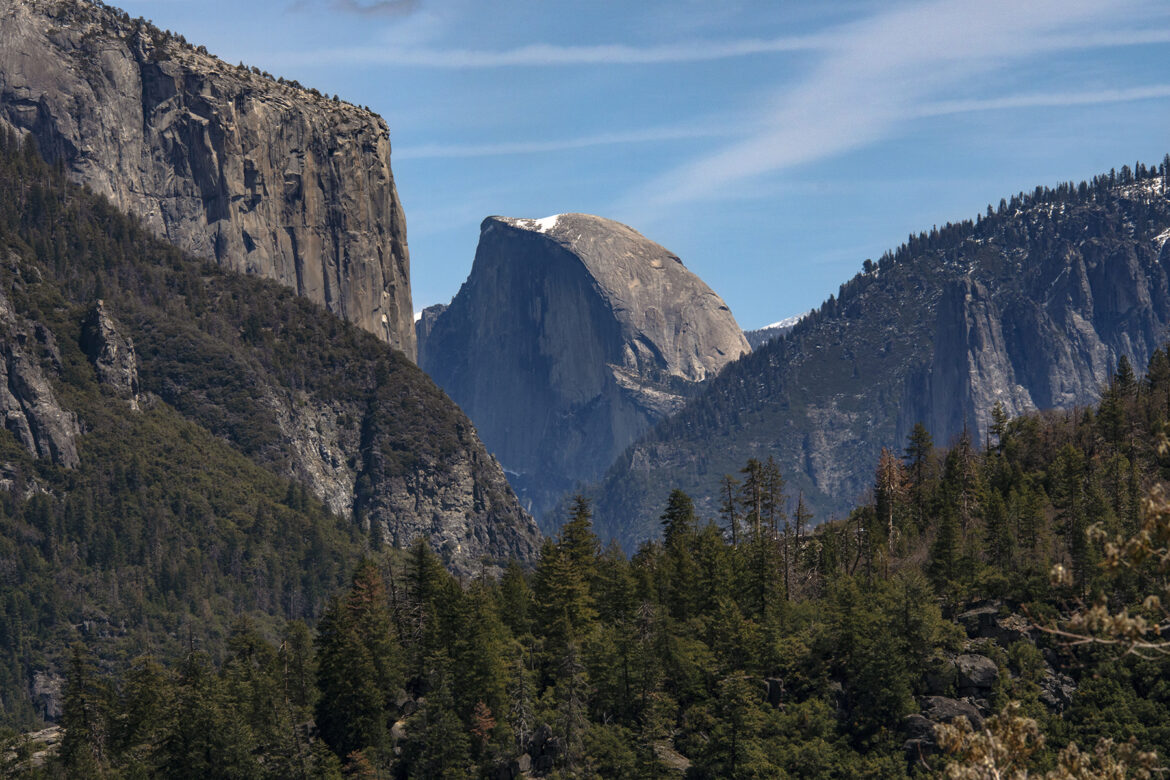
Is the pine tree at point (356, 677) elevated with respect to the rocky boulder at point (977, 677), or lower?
elevated

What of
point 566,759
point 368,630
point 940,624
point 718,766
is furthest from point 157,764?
point 940,624

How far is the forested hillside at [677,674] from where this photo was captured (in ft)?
363

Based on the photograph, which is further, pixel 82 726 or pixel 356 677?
pixel 356 677

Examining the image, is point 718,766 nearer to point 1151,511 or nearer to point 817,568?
point 817,568

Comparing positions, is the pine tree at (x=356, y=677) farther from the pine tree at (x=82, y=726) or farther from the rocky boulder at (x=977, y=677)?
the rocky boulder at (x=977, y=677)

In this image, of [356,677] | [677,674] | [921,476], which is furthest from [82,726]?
[921,476]

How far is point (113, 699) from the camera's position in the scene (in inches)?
5022

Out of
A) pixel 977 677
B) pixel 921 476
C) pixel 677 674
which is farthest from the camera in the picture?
pixel 921 476

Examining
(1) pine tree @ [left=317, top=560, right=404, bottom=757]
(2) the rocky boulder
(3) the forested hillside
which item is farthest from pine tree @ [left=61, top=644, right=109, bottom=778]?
(2) the rocky boulder

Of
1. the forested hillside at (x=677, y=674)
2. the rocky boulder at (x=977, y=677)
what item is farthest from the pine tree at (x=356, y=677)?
the rocky boulder at (x=977, y=677)

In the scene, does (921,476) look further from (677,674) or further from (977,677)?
(677,674)

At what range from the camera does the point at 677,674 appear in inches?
4678

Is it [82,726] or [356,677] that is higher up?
[356,677]

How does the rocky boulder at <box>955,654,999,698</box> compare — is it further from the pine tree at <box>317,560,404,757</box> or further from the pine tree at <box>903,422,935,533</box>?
the pine tree at <box>317,560,404,757</box>
